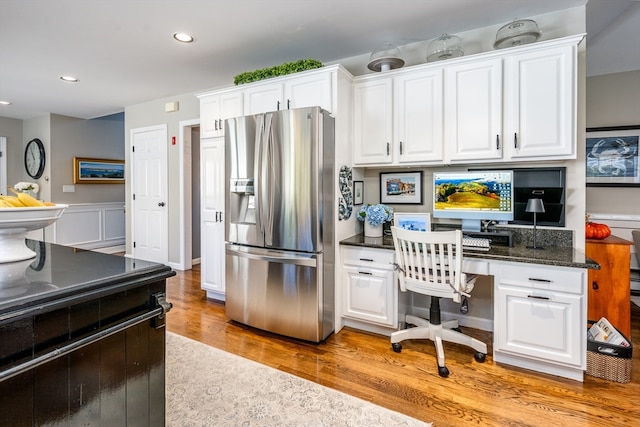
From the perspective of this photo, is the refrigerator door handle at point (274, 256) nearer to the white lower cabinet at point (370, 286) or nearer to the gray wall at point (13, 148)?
the white lower cabinet at point (370, 286)

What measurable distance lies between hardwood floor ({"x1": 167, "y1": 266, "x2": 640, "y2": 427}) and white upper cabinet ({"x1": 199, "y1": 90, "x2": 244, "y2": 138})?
1951mm

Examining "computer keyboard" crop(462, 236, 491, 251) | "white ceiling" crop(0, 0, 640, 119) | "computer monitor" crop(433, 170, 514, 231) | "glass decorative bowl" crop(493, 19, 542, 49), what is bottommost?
"computer keyboard" crop(462, 236, 491, 251)

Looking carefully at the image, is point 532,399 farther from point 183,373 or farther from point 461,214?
point 183,373

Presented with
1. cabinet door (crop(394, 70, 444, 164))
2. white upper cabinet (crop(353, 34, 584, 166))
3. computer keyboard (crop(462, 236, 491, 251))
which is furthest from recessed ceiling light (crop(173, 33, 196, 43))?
computer keyboard (crop(462, 236, 491, 251))

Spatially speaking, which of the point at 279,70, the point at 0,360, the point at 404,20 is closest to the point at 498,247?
the point at 404,20

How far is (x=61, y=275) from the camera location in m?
1.04

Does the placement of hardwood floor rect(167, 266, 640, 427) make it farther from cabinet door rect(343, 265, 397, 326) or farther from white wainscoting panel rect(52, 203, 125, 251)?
white wainscoting panel rect(52, 203, 125, 251)

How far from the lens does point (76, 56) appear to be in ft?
11.3

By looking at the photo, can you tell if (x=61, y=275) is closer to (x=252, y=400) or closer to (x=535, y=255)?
(x=252, y=400)

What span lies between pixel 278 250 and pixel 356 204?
0.90 m

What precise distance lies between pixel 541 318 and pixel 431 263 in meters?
0.74

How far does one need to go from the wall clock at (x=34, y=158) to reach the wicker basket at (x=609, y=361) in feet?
26.2

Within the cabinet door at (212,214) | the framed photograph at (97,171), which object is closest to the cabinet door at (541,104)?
the cabinet door at (212,214)

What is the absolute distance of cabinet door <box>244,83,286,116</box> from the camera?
300 cm
